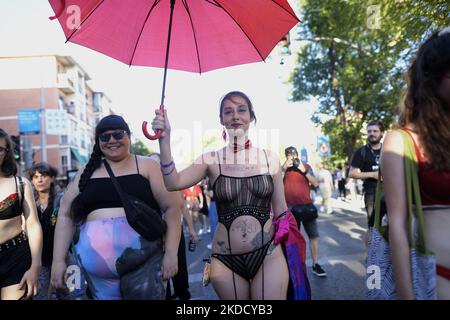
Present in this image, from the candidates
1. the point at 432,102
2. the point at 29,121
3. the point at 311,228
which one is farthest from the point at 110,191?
the point at 29,121

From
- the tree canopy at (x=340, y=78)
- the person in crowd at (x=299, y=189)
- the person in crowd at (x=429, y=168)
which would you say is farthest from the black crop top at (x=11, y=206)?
the tree canopy at (x=340, y=78)

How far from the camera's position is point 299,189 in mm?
5922

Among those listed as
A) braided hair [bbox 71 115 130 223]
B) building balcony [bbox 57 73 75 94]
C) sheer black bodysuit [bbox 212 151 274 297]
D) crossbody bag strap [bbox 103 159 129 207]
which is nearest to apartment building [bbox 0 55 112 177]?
building balcony [bbox 57 73 75 94]

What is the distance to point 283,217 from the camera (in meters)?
2.61

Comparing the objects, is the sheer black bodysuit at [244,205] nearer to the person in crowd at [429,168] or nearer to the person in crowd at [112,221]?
the person in crowd at [112,221]

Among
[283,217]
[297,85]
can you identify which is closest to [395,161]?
[283,217]

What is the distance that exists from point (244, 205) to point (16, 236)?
5.95ft

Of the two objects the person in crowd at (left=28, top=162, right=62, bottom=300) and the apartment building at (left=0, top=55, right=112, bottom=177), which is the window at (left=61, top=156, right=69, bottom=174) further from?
the person in crowd at (left=28, top=162, right=62, bottom=300)

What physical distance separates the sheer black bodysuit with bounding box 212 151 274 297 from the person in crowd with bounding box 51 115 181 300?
0.42 m

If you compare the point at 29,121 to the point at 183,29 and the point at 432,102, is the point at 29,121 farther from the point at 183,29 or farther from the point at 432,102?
the point at 432,102

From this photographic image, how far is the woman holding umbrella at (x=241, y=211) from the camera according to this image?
246 cm

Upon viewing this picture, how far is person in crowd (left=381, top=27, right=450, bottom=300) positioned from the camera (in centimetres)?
154
